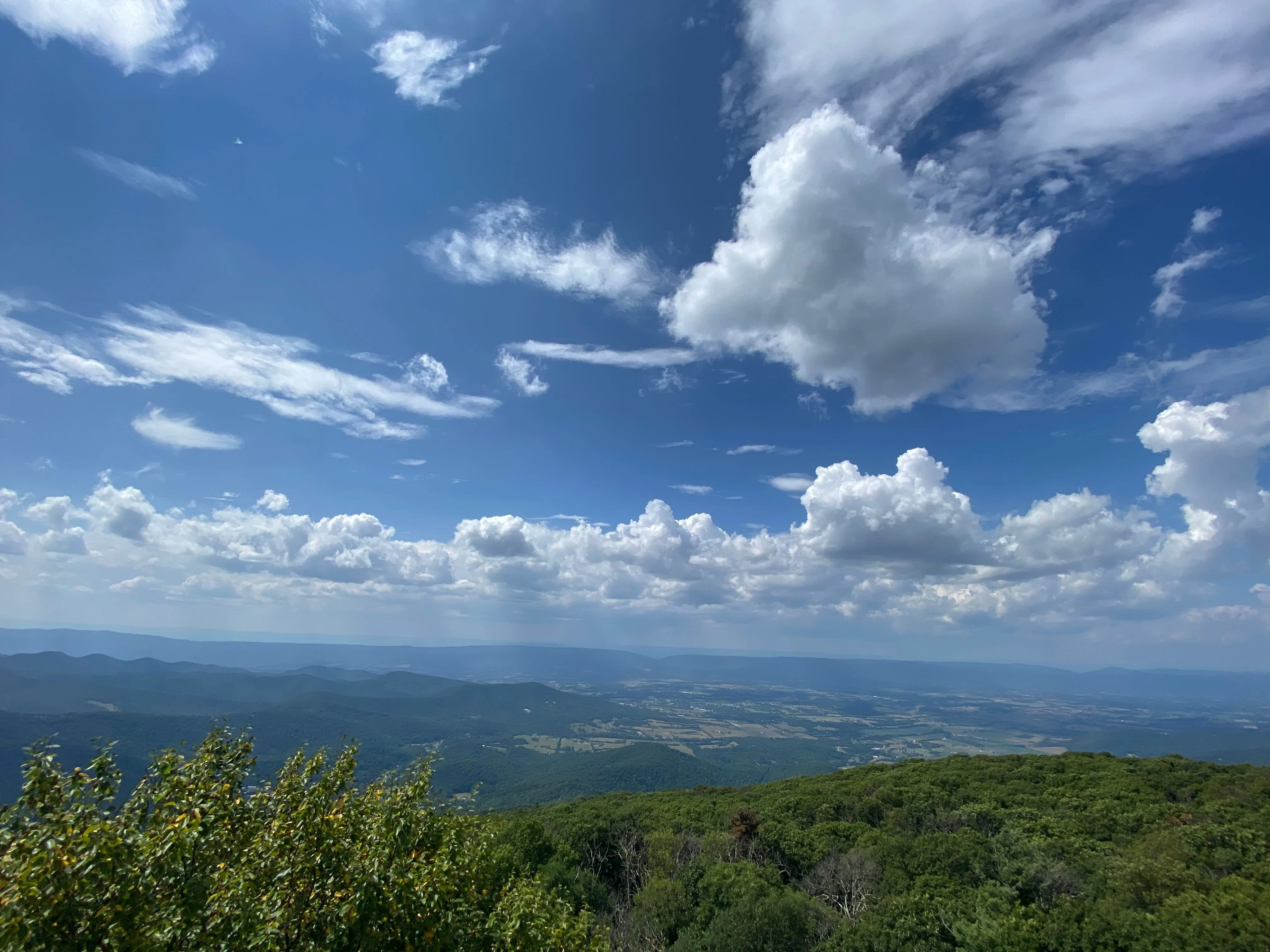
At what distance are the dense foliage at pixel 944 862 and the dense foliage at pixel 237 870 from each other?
10.0m

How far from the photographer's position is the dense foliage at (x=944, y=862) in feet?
71.6

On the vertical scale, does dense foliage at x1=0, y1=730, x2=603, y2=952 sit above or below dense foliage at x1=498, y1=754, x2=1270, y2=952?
above

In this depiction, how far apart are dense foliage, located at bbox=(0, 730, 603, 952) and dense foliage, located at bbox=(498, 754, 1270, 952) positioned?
A: 394 inches

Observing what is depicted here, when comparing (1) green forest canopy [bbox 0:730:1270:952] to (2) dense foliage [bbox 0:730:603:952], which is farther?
(1) green forest canopy [bbox 0:730:1270:952]

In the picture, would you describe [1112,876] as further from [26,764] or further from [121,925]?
[26,764]

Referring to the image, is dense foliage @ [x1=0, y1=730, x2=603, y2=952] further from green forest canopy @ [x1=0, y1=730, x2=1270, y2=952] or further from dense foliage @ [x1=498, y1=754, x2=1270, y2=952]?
dense foliage @ [x1=498, y1=754, x2=1270, y2=952]

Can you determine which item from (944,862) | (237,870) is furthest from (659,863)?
(237,870)

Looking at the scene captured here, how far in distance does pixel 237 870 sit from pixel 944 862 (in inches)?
1381

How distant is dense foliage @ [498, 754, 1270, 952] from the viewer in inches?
859

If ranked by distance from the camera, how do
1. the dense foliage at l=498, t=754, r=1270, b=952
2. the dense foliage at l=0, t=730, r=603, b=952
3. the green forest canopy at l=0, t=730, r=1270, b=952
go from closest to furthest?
the dense foliage at l=0, t=730, r=603, b=952
the green forest canopy at l=0, t=730, r=1270, b=952
the dense foliage at l=498, t=754, r=1270, b=952

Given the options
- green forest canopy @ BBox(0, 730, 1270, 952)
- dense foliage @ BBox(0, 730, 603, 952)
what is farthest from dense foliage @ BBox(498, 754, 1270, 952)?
dense foliage @ BBox(0, 730, 603, 952)

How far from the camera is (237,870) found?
401 inches

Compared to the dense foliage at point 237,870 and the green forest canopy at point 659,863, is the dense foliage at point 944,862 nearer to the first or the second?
the green forest canopy at point 659,863

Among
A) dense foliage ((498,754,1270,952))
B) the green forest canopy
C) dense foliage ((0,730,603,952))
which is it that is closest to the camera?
dense foliage ((0,730,603,952))
